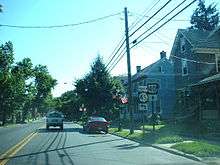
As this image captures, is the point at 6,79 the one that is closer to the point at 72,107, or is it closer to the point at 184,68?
the point at 72,107

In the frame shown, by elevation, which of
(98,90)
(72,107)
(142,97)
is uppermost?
(72,107)

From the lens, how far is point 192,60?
4441 centimetres

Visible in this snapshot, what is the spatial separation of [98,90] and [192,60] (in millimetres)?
12310

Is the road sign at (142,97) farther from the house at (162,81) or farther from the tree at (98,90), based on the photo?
the house at (162,81)

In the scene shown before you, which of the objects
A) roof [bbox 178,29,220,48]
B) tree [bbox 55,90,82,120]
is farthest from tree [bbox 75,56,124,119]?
tree [bbox 55,90,82,120]

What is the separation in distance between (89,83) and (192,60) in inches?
539

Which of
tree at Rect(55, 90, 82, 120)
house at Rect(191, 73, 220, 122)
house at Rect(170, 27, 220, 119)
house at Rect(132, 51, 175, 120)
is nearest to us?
house at Rect(191, 73, 220, 122)

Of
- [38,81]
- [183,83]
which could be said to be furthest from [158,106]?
[38,81]

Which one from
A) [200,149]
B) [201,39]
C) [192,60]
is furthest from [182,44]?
[200,149]

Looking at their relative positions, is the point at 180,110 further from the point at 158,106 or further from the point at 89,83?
the point at 158,106

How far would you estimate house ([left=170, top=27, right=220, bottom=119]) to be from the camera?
43188 mm

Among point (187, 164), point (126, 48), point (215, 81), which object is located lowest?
point (187, 164)

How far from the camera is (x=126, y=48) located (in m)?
33.5

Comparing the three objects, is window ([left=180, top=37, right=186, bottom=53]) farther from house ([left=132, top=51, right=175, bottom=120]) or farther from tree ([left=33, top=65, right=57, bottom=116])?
tree ([left=33, top=65, right=57, bottom=116])
